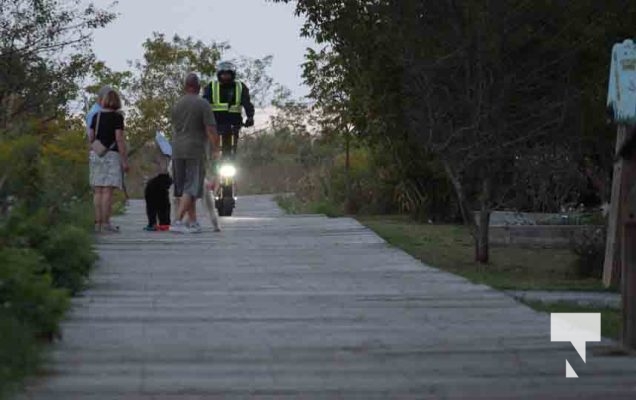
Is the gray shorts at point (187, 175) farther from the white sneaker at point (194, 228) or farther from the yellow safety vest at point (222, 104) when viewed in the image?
the yellow safety vest at point (222, 104)

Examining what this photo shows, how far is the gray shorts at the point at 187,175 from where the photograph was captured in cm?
1867

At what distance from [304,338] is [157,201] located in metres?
9.05

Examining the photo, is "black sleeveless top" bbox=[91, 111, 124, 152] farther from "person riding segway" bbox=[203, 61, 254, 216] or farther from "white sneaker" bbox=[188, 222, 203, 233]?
"person riding segway" bbox=[203, 61, 254, 216]

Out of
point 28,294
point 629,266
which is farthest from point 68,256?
point 629,266

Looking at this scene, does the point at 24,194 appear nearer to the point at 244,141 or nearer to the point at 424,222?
the point at 424,222

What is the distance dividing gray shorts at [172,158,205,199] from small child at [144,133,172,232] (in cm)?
39

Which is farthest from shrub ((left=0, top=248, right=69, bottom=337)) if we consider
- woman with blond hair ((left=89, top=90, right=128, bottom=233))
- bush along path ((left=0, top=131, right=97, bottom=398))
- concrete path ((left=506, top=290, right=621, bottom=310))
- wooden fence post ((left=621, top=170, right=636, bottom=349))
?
woman with blond hair ((left=89, top=90, right=128, bottom=233))

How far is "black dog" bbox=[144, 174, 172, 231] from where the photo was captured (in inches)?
756

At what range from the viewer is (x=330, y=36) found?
16688 mm

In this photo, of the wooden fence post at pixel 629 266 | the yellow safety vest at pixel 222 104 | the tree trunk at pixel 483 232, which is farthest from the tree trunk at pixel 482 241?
the yellow safety vest at pixel 222 104

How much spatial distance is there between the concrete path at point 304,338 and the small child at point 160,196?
141 inches

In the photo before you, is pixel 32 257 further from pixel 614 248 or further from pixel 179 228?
pixel 179 228

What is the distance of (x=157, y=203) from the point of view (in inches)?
762

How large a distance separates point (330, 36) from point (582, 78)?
9.11 feet
